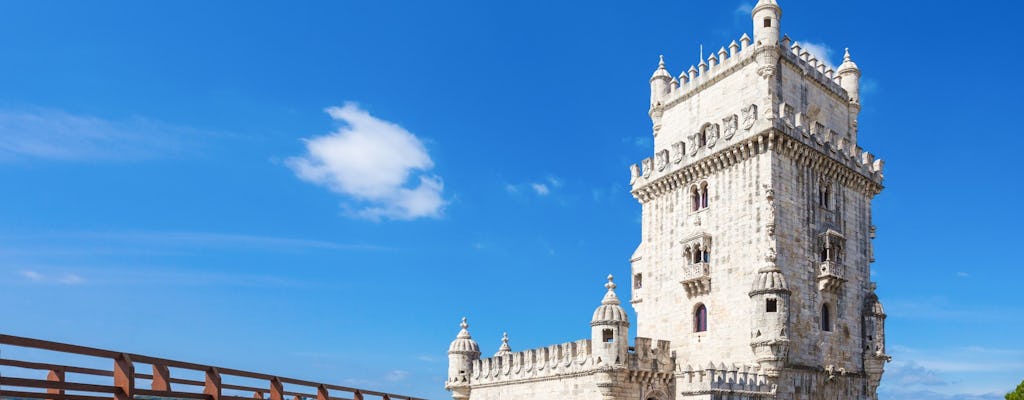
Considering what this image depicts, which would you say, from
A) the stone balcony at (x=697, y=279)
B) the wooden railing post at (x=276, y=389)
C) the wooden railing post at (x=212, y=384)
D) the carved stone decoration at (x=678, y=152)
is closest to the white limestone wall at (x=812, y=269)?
the stone balcony at (x=697, y=279)

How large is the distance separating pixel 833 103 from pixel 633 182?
11.2m

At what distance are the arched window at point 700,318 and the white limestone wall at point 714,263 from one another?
0.69 ft

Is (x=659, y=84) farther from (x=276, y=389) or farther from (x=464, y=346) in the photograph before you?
(x=276, y=389)

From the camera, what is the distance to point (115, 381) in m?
12.0

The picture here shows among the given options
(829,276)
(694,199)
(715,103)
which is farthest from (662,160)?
(829,276)

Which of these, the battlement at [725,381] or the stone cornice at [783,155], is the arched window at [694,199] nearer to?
the stone cornice at [783,155]

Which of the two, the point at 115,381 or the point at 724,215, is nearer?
the point at 115,381

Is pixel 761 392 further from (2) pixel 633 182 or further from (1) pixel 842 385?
(2) pixel 633 182

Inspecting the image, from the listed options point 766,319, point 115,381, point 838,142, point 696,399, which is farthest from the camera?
point 838,142

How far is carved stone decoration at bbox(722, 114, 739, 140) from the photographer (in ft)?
129

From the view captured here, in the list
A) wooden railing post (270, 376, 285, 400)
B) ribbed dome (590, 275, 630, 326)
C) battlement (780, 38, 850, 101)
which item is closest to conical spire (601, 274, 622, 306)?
ribbed dome (590, 275, 630, 326)

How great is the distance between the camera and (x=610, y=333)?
38.0 m

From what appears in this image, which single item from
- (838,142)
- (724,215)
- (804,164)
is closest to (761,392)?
(724,215)

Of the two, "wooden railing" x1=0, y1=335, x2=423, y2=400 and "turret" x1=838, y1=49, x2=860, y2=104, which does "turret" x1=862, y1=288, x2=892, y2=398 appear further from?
"wooden railing" x1=0, y1=335, x2=423, y2=400
